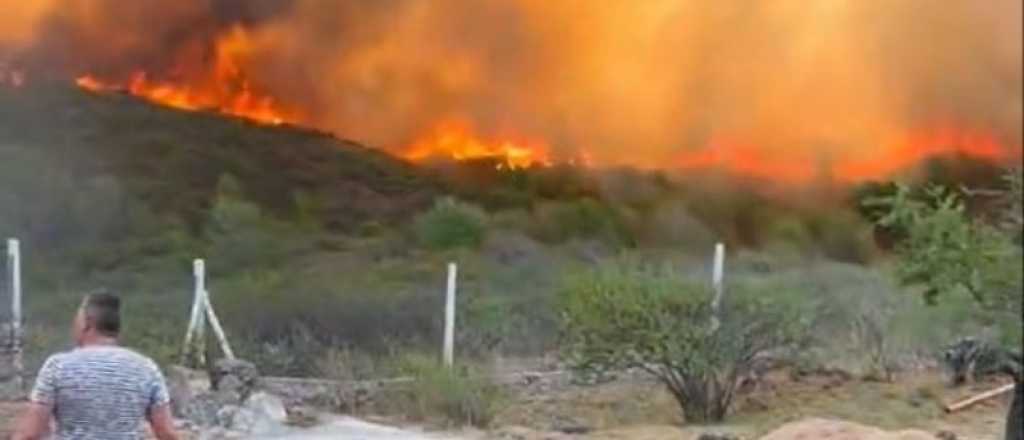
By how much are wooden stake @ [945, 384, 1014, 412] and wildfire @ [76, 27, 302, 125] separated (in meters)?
15.0

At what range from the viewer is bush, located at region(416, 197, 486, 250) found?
27297 millimetres

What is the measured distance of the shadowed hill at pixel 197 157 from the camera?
91.8ft

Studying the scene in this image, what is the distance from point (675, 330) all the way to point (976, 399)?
131 inches

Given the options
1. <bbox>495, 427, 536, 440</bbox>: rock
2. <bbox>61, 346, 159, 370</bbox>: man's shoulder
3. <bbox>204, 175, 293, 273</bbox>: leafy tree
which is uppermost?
<bbox>204, 175, 293, 273</bbox>: leafy tree

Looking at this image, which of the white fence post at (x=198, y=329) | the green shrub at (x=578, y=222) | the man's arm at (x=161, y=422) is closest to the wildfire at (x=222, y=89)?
the green shrub at (x=578, y=222)

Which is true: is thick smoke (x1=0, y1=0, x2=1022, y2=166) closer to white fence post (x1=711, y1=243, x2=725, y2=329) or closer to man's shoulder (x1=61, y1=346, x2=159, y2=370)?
white fence post (x1=711, y1=243, x2=725, y2=329)

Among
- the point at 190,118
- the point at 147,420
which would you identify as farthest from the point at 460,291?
the point at 147,420

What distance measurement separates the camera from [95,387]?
6.74 meters

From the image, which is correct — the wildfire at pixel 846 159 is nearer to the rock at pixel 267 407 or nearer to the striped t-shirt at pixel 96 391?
the striped t-shirt at pixel 96 391

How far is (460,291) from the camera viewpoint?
2375cm

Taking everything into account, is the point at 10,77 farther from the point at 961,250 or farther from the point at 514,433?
the point at 961,250

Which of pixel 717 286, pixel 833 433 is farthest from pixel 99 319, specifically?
pixel 717 286

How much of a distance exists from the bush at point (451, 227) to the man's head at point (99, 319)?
2014 cm

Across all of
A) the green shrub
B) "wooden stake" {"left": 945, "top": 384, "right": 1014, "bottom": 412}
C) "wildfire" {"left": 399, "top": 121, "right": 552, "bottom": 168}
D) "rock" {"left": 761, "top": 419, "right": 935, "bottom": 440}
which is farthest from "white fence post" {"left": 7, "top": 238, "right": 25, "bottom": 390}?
"wildfire" {"left": 399, "top": 121, "right": 552, "bottom": 168}
